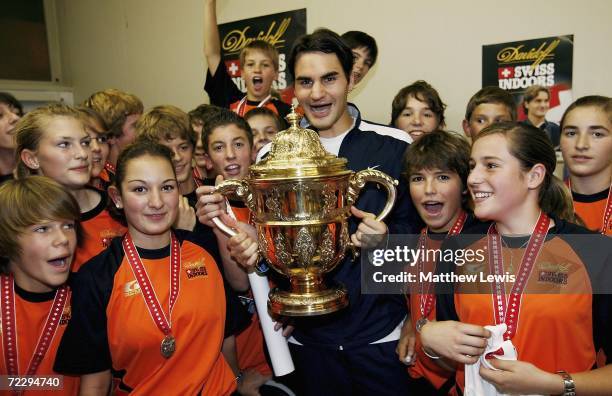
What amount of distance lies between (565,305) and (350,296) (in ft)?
2.21

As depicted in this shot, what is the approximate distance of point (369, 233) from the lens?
1.51 m

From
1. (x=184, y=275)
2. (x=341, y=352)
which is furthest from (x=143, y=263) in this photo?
(x=341, y=352)

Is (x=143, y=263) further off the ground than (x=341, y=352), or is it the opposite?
(x=143, y=263)

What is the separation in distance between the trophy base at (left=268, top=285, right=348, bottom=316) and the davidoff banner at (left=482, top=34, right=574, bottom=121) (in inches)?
110

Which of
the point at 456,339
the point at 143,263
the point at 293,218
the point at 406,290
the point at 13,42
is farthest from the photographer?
the point at 13,42

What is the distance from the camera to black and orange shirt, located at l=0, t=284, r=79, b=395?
164 centimetres

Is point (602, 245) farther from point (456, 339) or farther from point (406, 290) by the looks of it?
point (406, 290)

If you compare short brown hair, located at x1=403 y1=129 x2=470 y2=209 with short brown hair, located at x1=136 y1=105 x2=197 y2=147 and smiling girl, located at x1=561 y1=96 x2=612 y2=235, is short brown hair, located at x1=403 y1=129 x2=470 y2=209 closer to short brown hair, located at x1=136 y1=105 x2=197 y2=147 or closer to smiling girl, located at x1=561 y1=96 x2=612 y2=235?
smiling girl, located at x1=561 y1=96 x2=612 y2=235

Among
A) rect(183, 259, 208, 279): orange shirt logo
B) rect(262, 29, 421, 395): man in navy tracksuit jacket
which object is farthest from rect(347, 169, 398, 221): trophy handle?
rect(183, 259, 208, 279): orange shirt logo

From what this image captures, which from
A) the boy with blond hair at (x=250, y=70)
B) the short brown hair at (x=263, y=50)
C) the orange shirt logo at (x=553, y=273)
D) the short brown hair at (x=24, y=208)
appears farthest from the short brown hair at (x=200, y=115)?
the orange shirt logo at (x=553, y=273)

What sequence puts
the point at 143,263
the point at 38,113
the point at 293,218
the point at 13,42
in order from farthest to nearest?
the point at 13,42 → the point at 38,113 → the point at 143,263 → the point at 293,218

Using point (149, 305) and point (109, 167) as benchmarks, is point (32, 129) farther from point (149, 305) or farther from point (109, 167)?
point (149, 305)

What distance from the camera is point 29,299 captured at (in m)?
1.68

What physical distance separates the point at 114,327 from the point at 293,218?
651mm
